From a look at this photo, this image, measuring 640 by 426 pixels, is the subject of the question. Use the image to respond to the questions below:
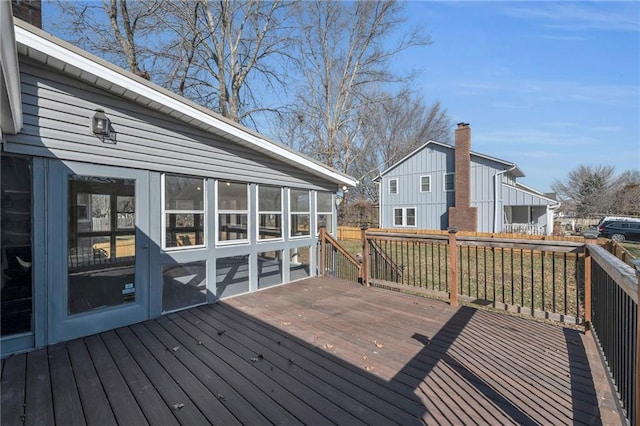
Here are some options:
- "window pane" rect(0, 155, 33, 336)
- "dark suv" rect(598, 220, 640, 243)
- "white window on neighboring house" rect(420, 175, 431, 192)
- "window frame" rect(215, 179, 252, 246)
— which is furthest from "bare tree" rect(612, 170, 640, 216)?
"window pane" rect(0, 155, 33, 336)

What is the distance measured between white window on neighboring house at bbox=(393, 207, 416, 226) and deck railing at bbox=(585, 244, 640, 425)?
15613mm

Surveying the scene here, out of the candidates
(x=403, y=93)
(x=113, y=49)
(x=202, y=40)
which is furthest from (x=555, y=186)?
(x=113, y=49)

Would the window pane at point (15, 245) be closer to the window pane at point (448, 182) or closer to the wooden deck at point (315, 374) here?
the wooden deck at point (315, 374)

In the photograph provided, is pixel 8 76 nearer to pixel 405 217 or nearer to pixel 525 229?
pixel 405 217

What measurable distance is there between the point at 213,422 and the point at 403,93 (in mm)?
16965

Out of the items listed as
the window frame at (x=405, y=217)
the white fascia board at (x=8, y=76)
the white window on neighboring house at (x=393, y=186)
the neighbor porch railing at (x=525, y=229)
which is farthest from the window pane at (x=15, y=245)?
the white window on neighboring house at (x=393, y=186)

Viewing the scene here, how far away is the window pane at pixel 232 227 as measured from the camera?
15.1 ft

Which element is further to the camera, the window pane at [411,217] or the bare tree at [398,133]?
the bare tree at [398,133]

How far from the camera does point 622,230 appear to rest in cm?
1546

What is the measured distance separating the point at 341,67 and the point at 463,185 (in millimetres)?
9060

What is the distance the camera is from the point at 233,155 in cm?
479

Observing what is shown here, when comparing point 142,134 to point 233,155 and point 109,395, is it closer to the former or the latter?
point 233,155

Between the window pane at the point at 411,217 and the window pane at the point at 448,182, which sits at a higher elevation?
the window pane at the point at 448,182

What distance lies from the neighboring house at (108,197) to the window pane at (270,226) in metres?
0.12
